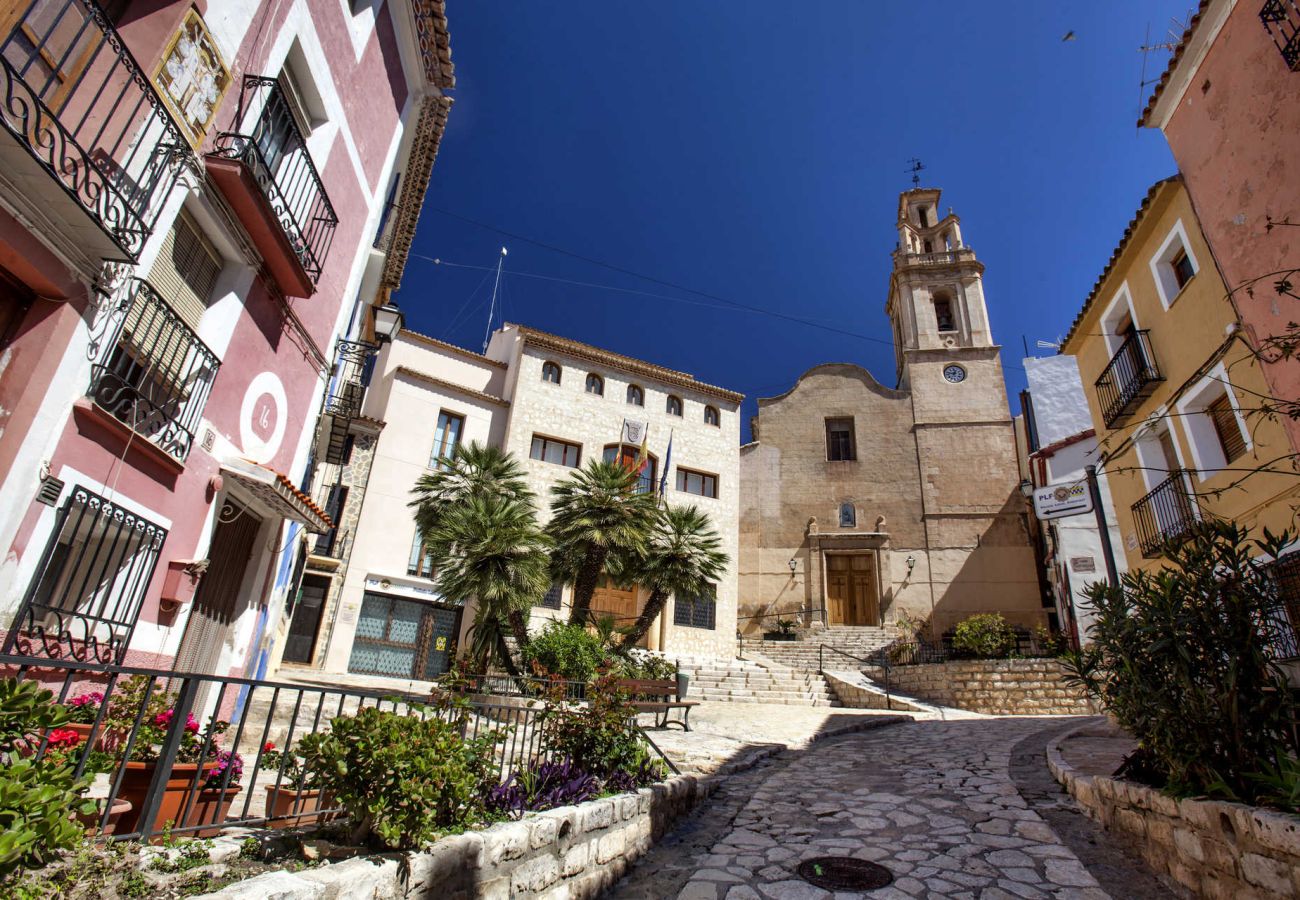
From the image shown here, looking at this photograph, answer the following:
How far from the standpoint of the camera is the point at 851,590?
26.5m

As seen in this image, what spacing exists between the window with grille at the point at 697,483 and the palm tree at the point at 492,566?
1124 cm

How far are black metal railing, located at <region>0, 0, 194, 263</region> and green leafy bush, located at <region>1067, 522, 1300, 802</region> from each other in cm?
849

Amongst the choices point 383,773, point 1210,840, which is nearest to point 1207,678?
point 1210,840

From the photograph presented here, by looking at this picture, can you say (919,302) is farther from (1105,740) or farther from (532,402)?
(1105,740)

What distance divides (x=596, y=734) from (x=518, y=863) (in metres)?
1.72

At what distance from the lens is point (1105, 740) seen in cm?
966

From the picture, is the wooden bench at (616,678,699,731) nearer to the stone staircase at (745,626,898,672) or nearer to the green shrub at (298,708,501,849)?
the green shrub at (298,708,501,849)

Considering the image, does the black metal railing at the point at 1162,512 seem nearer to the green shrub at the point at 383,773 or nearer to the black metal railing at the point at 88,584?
the green shrub at the point at 383,773

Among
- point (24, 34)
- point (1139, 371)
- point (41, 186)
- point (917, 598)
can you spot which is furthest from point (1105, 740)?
point (917, 598)

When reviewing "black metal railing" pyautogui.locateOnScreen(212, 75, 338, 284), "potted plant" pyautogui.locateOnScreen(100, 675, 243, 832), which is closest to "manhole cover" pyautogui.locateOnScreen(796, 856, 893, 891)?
"potted plant" pyautogui.locateOnScreen(100, 675, 243, 832)

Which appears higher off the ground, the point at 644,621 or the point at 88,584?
the point at 644,621

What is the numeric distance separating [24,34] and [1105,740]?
556 inches

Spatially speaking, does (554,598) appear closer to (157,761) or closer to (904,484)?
(904,484)

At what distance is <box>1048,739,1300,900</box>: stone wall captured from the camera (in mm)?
3547
